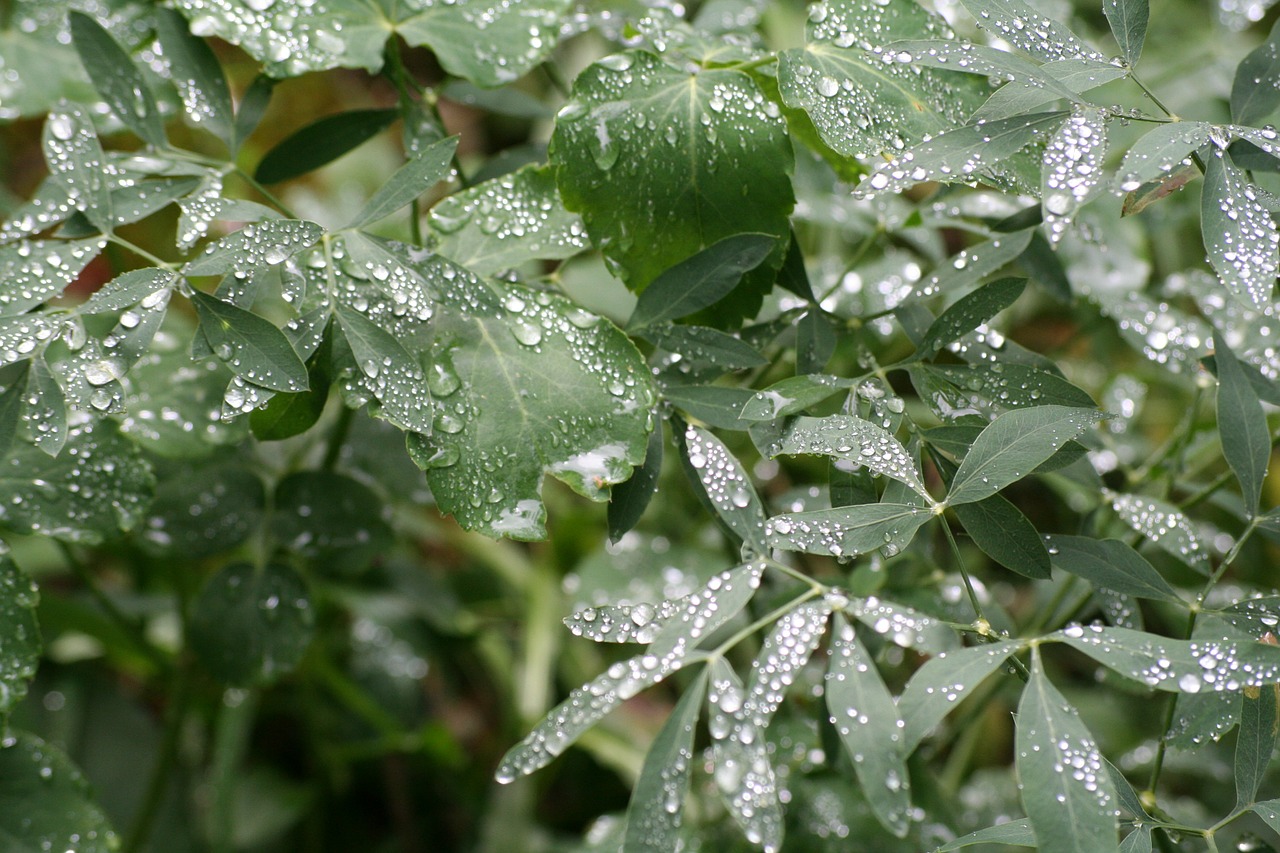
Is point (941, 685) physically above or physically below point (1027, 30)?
below

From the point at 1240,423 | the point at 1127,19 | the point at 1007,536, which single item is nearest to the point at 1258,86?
the point at 1127,19

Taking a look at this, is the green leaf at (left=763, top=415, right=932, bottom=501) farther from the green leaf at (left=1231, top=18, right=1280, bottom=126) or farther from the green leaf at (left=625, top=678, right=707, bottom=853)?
the green leaf at (left=1231, top=18, right=1280, bottom=126)

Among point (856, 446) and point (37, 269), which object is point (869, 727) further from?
point (37, 269)

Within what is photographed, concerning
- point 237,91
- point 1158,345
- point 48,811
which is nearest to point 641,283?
point 1158,345

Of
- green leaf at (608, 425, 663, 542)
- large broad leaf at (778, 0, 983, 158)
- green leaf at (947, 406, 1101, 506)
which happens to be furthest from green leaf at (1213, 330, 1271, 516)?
green leaf at (608, 425, 663, 542)

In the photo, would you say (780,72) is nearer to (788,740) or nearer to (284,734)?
(788,740)
